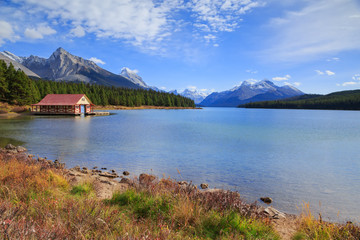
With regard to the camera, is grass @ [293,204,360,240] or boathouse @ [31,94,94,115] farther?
boathouse @ [31,94,94,115]

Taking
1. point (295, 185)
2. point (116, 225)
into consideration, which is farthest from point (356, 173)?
point (116, 225)

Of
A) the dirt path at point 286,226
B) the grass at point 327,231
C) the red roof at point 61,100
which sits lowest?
the dirt path at point 286,226

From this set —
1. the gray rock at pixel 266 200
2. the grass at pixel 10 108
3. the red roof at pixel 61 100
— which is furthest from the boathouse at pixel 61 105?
the gray rock at pixel 266 200

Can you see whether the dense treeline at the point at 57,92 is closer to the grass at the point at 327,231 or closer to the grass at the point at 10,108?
the grass at the point at 10,108

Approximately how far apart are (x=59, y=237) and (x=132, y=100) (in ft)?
532

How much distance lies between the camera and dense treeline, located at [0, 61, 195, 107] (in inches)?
2899

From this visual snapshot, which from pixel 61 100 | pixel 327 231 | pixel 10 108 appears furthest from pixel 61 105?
pixel 327 231

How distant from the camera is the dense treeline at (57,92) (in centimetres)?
7362

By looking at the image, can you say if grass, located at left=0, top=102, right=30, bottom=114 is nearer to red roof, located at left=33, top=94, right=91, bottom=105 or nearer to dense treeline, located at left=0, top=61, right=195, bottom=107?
dense treeline, located at left=0, top=61, right=195, bottom=107

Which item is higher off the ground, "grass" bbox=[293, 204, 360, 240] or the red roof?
the red roof

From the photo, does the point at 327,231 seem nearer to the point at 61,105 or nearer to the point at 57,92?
the point at 61,105

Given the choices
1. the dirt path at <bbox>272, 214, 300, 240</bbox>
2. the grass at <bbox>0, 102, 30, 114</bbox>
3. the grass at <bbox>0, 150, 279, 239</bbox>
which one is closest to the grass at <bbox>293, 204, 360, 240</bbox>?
the dirt path at <bbox>272, 214, 300, 240</bbox>

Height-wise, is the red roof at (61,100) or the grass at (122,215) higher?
the red roof at (61,100)

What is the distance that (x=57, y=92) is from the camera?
11281cm
